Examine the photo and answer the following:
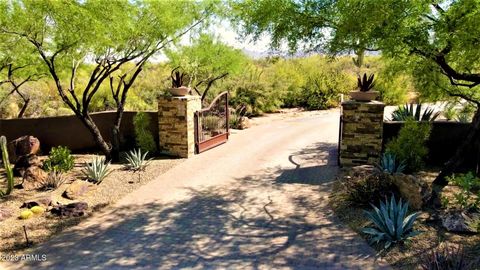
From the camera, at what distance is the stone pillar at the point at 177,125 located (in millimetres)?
11117

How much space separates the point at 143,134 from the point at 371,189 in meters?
7.03

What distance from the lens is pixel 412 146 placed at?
29.1ft

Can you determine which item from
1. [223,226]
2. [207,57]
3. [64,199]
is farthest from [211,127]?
[223,226]

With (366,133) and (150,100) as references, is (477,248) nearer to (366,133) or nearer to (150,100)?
(366,133)

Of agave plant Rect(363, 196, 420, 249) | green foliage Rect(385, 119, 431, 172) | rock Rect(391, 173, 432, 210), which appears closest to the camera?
agave plant Rect(363, 196, 420, 249)

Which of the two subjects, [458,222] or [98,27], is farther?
[98,27]

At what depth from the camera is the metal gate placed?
11.8 m

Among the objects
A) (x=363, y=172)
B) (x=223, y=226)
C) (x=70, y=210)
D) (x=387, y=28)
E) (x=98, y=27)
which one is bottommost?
(x=223, y=226)

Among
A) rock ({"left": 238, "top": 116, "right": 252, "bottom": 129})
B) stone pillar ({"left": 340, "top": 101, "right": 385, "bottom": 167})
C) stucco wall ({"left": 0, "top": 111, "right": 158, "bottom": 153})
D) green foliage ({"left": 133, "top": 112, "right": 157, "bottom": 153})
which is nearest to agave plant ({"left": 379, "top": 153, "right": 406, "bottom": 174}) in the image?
stone pillar ({"left": 340, "top": 101, "right": 385, "bottom": 167})

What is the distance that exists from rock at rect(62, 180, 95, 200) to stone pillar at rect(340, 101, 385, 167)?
20.0ft

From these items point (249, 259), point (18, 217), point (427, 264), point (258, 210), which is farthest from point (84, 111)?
point (427, 264)

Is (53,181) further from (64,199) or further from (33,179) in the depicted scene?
(64,199)

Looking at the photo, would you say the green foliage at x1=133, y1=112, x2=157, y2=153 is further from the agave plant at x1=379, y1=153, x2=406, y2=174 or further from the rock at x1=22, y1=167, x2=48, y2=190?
the agave plant at x1=379, y1=153, x2=406, y2=174

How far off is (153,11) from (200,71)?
7528mm
